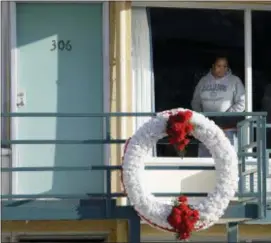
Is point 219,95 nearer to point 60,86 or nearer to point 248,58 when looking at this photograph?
point 248,58

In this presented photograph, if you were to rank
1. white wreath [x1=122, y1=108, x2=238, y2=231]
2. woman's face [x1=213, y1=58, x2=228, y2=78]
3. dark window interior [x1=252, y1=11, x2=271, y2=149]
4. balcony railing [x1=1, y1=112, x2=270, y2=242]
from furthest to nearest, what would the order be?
1. dark window interior [x1=252, y1=11, x2=271, y2=149]
2. woman's face [x1=213, y1=58, x2=228, y2=78]
3. balcony railing [x1=1, y1=112, x2=270, y2=242]
4. white wreath [x1=122, y1=108, x2=238, y2=231]

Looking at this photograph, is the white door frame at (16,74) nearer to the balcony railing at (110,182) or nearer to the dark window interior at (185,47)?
the dark window interior at (185,47)

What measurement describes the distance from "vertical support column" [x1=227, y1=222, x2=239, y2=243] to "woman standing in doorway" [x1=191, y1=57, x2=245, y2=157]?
1.27 meters

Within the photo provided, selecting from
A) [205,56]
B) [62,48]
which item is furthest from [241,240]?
[62,48]

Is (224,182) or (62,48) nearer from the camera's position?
(224,182)

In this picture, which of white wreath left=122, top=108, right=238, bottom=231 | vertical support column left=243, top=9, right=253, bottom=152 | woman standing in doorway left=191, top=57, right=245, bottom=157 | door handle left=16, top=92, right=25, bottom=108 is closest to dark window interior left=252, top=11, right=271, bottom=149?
vertical support column left=243, top=9, right=253, bottom=152

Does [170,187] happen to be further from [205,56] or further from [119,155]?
[205,56]

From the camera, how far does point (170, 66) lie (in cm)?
1367

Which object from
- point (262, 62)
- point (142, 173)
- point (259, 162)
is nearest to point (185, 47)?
point (262, 62)

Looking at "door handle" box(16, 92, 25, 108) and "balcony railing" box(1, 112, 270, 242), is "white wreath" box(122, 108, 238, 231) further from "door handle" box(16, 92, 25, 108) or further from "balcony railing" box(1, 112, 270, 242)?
"door handle" box(16, 92, 25, 108)

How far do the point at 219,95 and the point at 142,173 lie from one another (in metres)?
2.02

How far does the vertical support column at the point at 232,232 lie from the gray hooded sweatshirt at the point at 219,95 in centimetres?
162

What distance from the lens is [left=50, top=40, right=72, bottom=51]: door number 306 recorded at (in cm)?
1338

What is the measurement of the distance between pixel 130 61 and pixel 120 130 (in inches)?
31.3
